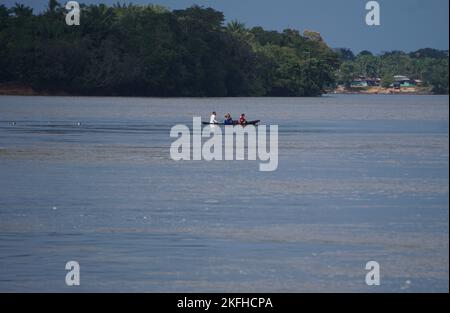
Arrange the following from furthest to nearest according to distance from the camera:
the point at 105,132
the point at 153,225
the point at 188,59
A: the point at 188,59
the point at 105,132
the point at 153,225

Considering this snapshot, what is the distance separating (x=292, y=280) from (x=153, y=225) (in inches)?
233

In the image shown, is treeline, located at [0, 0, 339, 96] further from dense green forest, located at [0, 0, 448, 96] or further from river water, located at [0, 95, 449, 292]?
river water, located at [0, 95, 449, 292]

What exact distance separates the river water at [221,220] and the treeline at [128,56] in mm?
90648

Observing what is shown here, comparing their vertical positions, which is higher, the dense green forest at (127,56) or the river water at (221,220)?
the dense green forest at (127,56)

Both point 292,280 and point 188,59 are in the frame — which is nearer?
point 292,280

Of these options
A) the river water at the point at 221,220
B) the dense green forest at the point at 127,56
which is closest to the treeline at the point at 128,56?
the dense green forest at the point at 127,56

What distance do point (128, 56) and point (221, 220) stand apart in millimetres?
116065

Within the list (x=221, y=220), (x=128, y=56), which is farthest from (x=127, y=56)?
(x=221, y=220)

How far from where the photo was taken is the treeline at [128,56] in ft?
446

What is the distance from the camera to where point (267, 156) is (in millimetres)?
43656

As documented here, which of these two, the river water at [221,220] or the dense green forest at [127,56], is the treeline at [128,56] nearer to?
the dense green forest at [127,56]

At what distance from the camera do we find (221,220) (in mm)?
25547

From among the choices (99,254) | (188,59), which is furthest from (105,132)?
(188,59)
